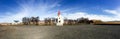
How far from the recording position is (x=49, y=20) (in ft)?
326

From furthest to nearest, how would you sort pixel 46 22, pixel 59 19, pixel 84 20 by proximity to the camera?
pixel 84 20 → pixel 46 22 → pixel 59 19

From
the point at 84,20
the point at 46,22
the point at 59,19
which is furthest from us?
the point at 84,20

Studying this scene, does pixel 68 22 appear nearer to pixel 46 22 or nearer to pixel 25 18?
pixel 46 22

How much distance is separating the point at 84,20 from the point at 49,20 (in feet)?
76.5

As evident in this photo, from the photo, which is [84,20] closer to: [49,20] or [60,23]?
[49,20]

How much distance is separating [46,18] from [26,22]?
1098 cm

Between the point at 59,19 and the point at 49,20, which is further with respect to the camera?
the point at 49,20

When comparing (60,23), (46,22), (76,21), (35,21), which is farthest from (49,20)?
(60,23)

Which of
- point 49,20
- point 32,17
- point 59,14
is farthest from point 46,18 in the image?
point 59,14

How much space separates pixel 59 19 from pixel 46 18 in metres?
23.8

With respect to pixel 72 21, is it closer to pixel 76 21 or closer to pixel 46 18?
pixel 76 21

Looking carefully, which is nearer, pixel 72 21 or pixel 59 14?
pixel 59 14

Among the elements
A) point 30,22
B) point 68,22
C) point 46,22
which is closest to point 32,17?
point 30,22

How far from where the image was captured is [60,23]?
78188 millimetres
